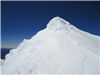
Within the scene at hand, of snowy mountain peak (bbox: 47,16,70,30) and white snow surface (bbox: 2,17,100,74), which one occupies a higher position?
snowy mountain peak (bbox: 47,16,70,30)

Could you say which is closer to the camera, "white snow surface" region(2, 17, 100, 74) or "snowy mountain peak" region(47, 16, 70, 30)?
"white snow surface" region(2, 17, 100, 74)

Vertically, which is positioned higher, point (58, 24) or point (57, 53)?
point (58, 24)

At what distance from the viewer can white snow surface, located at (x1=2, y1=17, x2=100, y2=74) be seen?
4.74 ft

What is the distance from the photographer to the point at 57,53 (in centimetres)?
150

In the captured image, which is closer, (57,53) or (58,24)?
(57,53)

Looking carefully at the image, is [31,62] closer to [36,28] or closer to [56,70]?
[56,70]

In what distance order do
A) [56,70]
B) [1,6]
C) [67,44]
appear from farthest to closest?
1. [1,6]
2. [67,44]
3. [56,70]

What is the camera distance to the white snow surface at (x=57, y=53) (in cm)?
144

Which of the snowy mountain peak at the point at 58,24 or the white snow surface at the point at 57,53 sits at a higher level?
the snowy mountain peak at the point at 58,24

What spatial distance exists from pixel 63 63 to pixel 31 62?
222 millimetres

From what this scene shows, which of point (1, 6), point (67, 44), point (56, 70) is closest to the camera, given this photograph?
point (56, 70)

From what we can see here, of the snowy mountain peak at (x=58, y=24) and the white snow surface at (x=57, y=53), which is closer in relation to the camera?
the white snow surface at (x=57, y=53)

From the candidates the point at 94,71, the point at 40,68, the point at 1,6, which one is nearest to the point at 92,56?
the point at 94,71

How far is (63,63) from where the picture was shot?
4.74 feet
